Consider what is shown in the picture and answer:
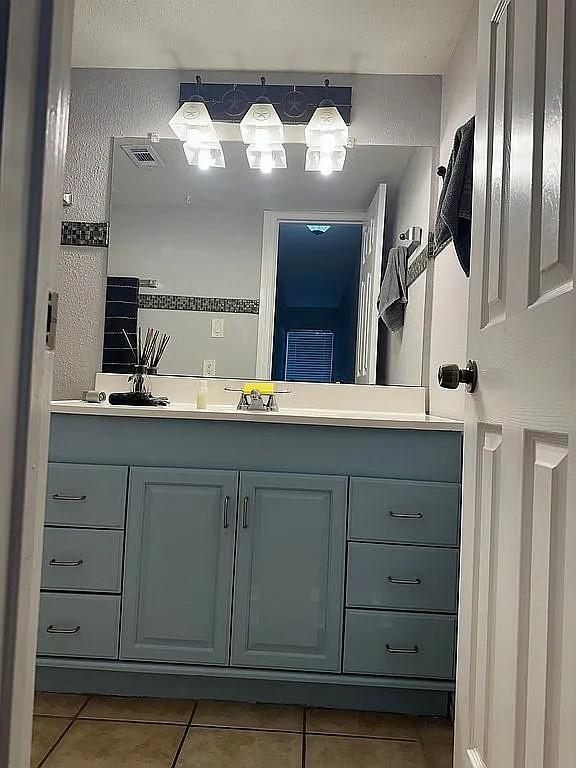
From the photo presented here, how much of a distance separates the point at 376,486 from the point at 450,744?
28.6 inches

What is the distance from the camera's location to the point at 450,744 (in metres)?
2.07

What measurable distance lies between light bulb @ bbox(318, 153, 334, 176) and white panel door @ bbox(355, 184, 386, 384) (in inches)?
9.9

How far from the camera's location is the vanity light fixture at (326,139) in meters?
2.86

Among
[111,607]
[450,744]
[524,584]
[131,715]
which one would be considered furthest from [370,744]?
[524,584]

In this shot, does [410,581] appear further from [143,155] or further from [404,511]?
[143,155]

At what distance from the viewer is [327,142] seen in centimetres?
288

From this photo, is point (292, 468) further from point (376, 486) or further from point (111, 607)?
point (111, 607)

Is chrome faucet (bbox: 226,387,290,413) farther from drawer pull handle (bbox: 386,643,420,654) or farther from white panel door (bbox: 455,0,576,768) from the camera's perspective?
white panel door (bbox: 455,0,576,768)

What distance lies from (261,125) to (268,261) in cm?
51

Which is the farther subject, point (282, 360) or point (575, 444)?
point (282, 360)

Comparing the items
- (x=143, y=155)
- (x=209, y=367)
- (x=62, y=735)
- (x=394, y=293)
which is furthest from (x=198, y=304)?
(x=62, y=735)

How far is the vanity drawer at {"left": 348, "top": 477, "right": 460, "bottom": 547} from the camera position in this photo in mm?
2195

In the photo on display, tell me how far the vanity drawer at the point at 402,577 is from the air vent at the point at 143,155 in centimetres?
169

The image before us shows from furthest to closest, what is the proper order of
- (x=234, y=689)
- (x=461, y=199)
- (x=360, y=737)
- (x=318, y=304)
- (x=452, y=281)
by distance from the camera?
(x=318, y=304), (x=452, y=281), (x=234, y=689), (x=360, y=737), (x=461, y=199)
